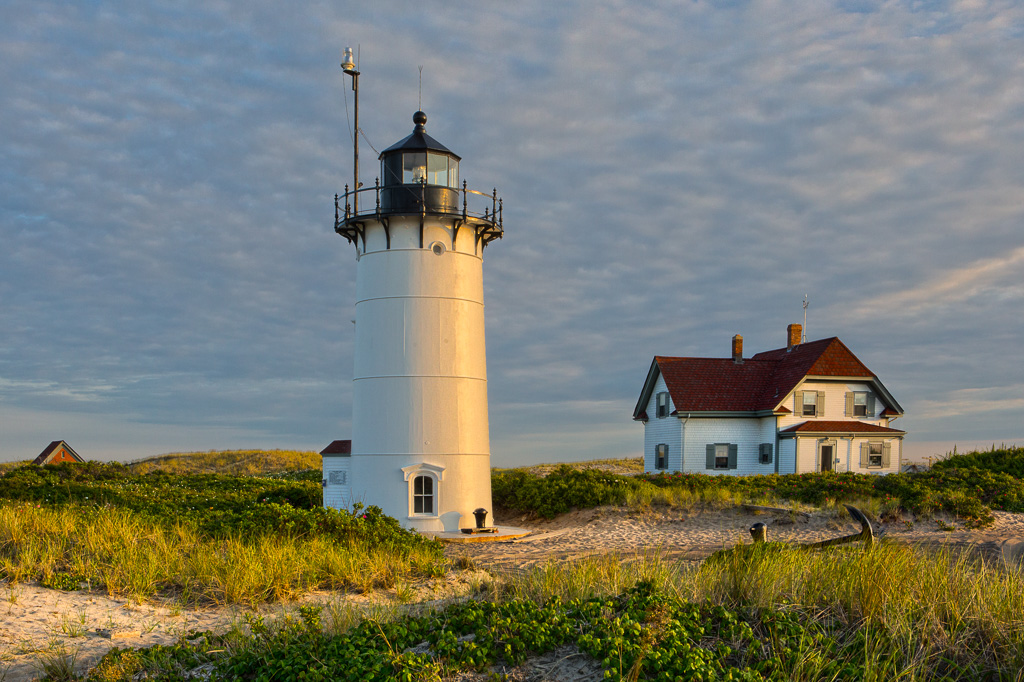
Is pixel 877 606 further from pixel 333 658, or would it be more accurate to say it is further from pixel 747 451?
pixel 747 451

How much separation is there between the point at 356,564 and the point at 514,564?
3.60 meters

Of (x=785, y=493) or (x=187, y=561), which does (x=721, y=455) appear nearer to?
(x=785, y=493)

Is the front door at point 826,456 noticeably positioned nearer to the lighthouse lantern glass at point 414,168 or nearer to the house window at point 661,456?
the house window at point 661,456

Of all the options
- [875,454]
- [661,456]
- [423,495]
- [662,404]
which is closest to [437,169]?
[423,495]

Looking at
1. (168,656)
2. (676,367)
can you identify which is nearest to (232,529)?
(168,656)

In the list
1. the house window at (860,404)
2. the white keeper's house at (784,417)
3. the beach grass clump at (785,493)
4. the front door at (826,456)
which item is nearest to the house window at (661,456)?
the white keeper's house at (784,417)

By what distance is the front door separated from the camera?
33781mm

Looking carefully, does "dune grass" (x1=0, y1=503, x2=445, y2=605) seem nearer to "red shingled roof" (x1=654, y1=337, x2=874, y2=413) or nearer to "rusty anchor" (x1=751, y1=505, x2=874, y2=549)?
"rusty anchor" (x1=751, y1=505, x2=874, y2=549)

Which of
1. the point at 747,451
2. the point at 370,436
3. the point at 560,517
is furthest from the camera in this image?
the point at 747,451

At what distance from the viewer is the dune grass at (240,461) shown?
161 feet

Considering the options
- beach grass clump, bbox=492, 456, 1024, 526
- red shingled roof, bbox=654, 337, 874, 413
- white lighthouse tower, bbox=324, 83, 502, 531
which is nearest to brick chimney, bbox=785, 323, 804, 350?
red shingled roof, bbox=654, 337, 874, 413

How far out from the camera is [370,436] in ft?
69.0

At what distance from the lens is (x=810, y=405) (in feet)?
113

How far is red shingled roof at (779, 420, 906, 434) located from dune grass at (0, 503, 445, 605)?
23529 mm
